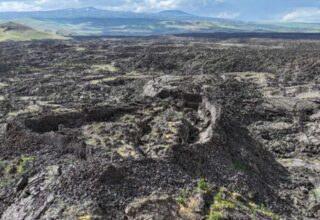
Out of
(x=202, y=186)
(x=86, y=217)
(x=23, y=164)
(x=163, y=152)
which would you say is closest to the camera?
(x=86, y=217)

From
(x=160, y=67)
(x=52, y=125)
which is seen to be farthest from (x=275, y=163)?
(x=160, y=67)

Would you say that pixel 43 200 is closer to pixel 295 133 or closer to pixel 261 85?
pixel 295 133

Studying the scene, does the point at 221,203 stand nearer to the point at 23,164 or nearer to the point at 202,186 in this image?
the point at 202,186

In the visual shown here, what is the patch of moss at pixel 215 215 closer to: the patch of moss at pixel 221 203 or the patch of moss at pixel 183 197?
the patch of moss at pixel 221 203

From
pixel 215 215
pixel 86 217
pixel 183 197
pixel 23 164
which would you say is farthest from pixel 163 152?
pixel 86 217

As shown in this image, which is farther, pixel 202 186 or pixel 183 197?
pixel 202 186

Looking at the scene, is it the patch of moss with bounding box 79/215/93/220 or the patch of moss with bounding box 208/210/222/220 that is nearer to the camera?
the patch of moss with bounding box 79/215/93/220

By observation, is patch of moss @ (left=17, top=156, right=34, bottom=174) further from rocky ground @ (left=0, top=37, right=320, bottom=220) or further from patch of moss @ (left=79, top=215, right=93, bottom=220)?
patch of moss @ (left=79, top=215, right=93, bottom=220)

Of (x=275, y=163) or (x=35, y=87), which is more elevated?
(x=275, y=163)

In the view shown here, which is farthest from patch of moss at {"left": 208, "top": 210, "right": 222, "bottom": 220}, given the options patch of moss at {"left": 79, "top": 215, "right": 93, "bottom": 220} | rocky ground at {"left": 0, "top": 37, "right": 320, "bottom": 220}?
patch of moss at {"left": 79, "top": 215, "right": 93, "bottom": 220}
